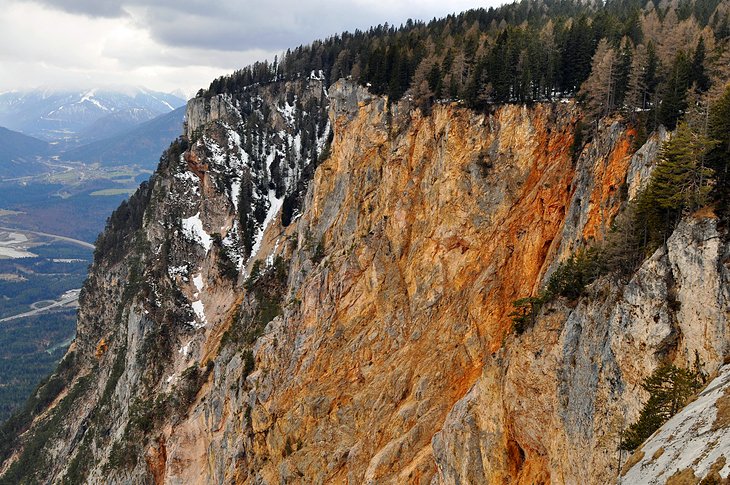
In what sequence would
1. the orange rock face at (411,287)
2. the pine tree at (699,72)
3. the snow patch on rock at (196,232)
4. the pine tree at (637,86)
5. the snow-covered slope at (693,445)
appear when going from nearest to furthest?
the snow-covered slope at (693,445), the pine tree at (699,72), the pine tree at (637,86), the orange rock face at (411,287), the snow patch on rock at (196,232)

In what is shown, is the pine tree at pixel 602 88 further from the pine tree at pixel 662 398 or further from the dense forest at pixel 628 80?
the pine tree at pixel 662 398

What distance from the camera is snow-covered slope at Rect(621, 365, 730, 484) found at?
14930mm

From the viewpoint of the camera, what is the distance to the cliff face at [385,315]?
25156 mm

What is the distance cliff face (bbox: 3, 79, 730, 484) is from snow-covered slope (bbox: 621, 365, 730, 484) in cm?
320

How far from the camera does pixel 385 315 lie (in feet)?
166

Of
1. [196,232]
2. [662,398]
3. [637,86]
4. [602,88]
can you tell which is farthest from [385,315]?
[196,232]

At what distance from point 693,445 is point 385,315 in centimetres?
3507

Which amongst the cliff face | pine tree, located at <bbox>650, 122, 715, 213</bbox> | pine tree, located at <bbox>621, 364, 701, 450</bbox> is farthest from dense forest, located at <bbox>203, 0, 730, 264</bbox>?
pine tree, located at <bbox>621, 364, 701, 450</bbox>

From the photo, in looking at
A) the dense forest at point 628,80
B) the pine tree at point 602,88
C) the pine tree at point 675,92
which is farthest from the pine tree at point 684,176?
the pine tree at point 602,88

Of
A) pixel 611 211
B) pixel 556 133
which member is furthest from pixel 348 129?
pixel 611 211

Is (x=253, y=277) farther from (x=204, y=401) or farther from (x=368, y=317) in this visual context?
(x=368, y=317)

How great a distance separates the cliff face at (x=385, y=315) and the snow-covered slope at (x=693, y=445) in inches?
126

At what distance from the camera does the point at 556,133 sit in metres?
44.7

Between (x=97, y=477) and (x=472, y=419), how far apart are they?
2747 inches
